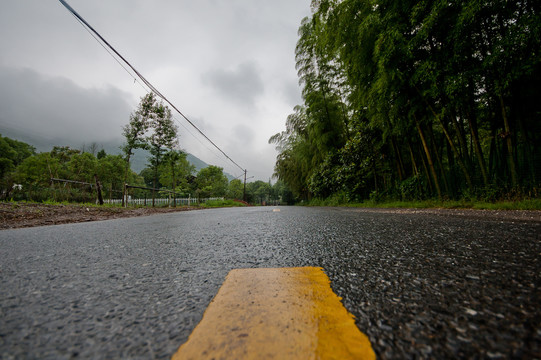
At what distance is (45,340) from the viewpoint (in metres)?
0.45

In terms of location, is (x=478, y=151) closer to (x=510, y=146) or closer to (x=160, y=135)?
(x=510, y=146)

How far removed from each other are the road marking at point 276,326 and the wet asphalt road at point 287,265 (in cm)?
4

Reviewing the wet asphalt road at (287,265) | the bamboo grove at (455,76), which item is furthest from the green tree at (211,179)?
the wet asphalt road at (287,265)

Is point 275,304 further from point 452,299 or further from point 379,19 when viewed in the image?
point 379,19

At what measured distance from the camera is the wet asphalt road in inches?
16.6

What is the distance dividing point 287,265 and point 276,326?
526mm

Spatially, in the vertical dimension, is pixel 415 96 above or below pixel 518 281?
above

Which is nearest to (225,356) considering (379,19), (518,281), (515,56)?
(518,281)

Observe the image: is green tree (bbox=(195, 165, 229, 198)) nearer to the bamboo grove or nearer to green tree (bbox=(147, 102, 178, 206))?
green tree (bbox=(147, 102, 178, 206))

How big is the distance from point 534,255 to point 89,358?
5.32 feet

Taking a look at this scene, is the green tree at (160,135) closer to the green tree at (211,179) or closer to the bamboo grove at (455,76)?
the bamboo grove at (455,76)

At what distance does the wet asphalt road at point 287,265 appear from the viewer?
1.38 ft

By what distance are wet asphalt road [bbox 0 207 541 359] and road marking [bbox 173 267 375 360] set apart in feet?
0.13

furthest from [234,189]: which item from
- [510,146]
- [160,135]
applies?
[510,146]
